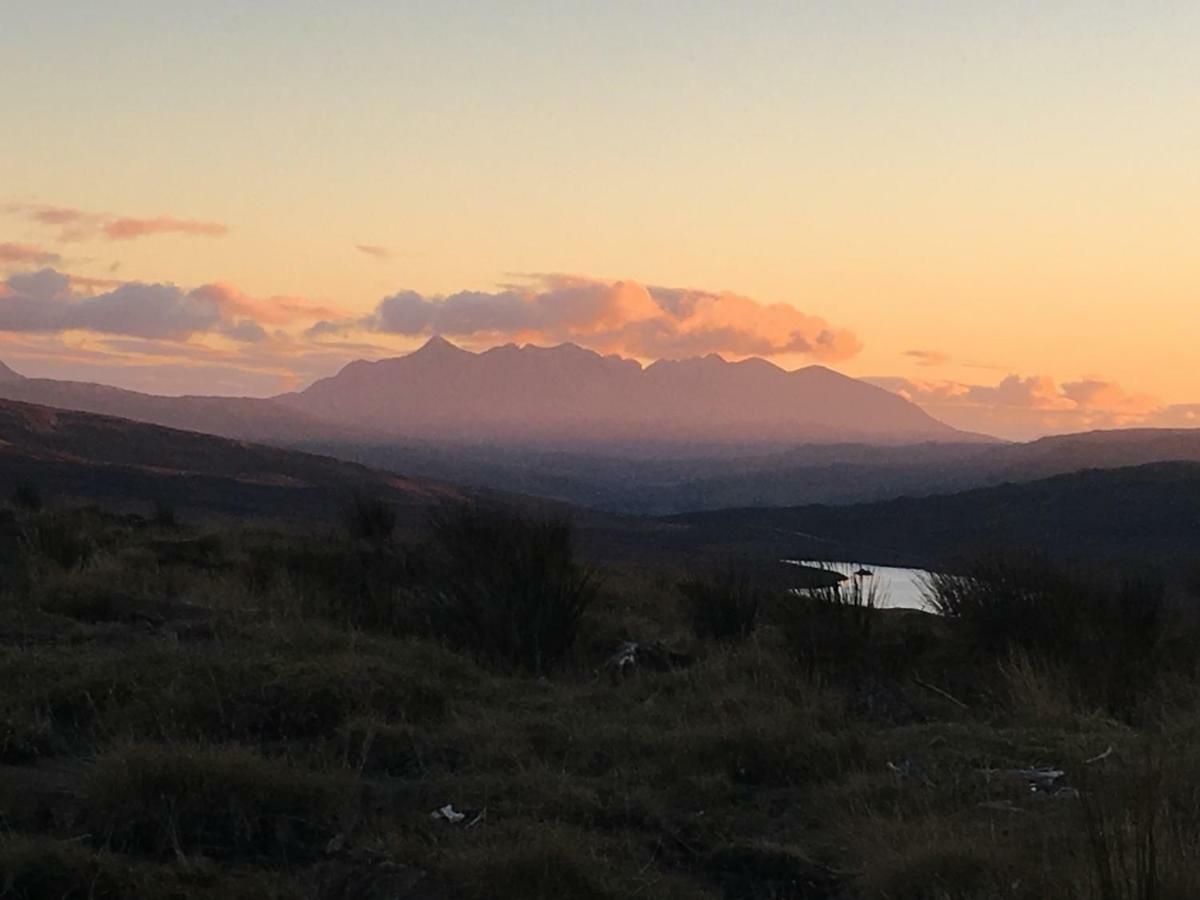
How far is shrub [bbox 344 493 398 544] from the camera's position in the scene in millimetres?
22344

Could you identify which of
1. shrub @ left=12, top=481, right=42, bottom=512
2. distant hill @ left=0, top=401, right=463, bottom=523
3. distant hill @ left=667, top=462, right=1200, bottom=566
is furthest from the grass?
distant hill @ left=667, top=462, right=1200, bottom=566

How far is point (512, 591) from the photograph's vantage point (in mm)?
12266

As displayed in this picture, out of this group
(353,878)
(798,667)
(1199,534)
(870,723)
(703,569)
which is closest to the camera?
(353,878)

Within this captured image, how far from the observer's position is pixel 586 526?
60.2 m

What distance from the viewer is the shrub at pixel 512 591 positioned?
12039 millimetres

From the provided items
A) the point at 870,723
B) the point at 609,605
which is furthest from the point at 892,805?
the point at 609,605

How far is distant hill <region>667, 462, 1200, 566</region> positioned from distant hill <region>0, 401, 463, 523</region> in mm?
16443

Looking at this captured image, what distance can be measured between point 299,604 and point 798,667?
19.0ft

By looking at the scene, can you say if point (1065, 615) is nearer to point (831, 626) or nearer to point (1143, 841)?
point (831, 626)

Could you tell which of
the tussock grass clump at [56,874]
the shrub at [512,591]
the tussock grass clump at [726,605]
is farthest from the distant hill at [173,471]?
the tussock grass clump at [56,874]

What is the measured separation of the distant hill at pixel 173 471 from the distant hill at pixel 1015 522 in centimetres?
1644

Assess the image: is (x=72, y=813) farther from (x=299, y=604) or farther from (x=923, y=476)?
(x=923, y=476)

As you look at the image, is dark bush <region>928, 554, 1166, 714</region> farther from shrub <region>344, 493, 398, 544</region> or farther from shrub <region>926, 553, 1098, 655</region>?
shrub <region>344, 493, 398, 544</region>

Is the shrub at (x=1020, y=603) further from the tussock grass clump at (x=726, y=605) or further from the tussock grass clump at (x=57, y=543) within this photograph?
the tussock grass clump at (x=57, y=543)
